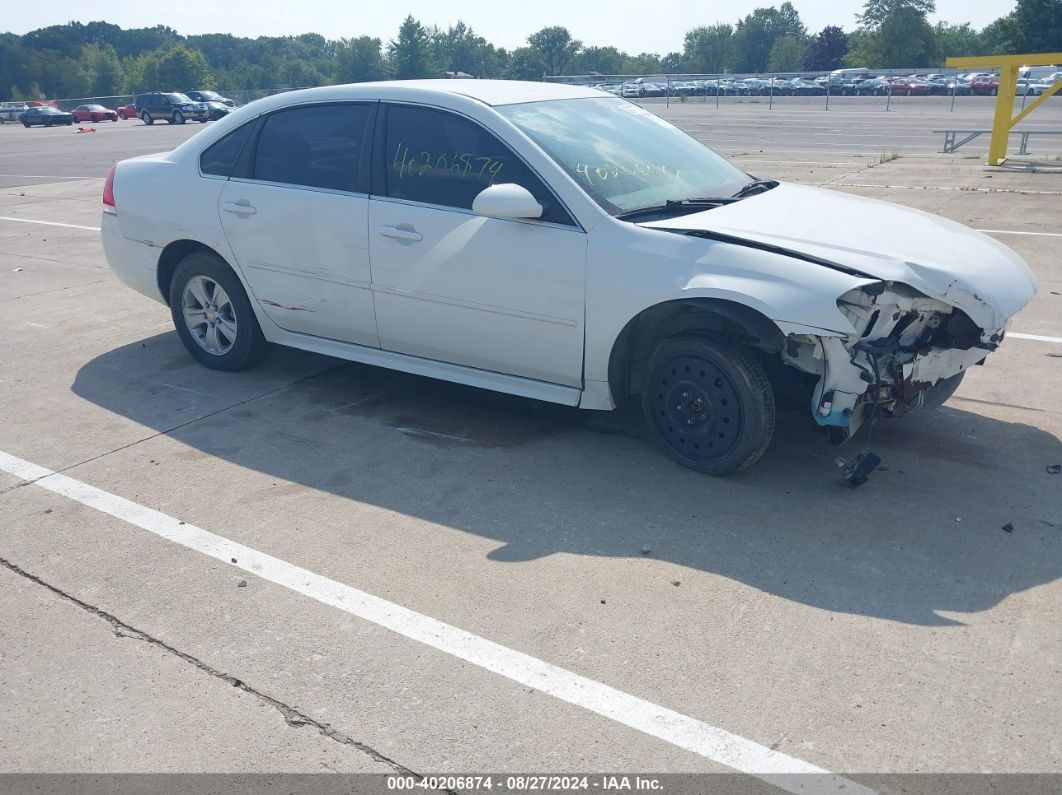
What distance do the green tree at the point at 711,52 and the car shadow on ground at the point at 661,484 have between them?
327ft

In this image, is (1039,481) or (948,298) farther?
(1039,481)

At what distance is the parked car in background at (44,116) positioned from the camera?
54.7 meters

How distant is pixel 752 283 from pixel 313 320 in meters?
2.73

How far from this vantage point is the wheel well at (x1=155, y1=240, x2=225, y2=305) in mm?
6281

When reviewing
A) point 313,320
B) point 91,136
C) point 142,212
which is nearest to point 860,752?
point 313,320

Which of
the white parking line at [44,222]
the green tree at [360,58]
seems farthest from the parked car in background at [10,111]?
the white parking line at [44,222]

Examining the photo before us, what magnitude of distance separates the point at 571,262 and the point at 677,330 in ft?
1.97

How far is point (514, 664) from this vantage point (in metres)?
3.38

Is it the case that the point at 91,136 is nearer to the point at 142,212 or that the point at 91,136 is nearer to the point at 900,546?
the point at 142,212

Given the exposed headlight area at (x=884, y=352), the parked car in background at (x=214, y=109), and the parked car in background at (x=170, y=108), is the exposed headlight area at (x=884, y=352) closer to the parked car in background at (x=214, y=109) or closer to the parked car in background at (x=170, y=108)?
the parked car in background at (x=214, y=109)

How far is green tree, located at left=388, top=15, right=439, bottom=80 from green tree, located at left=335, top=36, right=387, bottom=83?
1355 mm

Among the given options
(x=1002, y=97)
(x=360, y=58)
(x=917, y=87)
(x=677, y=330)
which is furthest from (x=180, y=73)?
(x=677, y=330)

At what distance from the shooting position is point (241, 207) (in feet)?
19.4

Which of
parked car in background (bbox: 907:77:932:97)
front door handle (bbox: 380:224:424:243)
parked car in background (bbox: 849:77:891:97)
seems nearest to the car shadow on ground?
front door handle (bbox: 380:224:424:243)
